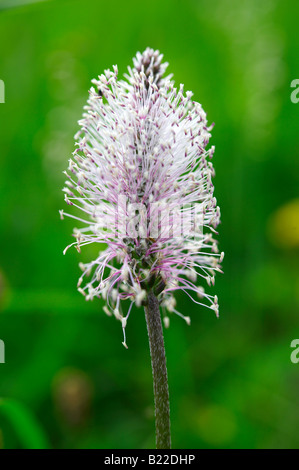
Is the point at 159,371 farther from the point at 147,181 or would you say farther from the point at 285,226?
the point at 285,226

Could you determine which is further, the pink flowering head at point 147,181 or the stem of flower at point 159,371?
the pink flowering head at point 147,181

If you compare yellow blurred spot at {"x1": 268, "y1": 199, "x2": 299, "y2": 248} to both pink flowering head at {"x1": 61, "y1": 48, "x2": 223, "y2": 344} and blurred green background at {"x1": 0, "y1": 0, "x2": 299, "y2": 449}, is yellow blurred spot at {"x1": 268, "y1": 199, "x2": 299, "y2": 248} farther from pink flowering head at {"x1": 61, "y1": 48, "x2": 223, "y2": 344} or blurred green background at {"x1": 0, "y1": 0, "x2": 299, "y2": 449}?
pink flowering head at {"x1": 61, "y1": 48, "x2": 223, "y2": 344}

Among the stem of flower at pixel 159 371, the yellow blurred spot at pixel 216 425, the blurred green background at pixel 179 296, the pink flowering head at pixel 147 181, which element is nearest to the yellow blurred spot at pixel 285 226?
the blurred green background at pixel 179 296

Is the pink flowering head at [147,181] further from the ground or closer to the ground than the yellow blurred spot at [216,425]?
further from the ground

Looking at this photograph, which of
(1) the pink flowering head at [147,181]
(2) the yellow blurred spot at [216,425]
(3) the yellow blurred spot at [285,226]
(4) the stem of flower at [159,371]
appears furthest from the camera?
(3) the yellow blurred spot at [285,226]

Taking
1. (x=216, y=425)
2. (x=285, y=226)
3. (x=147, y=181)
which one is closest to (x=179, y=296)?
(x=216, y=425)

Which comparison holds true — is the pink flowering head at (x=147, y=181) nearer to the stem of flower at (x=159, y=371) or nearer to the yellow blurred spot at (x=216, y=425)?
the stem of flower at (x=159, y=371)
